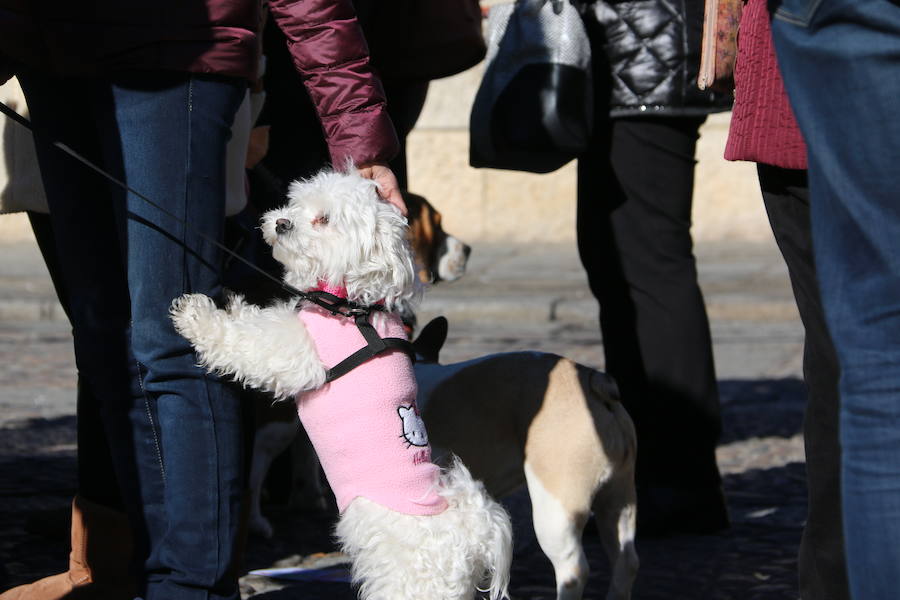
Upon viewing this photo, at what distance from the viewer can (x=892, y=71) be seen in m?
2.05

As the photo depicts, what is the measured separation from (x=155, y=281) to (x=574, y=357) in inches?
182

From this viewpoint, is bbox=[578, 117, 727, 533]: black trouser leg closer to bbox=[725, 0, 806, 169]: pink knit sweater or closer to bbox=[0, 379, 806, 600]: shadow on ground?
bbox=[0, 379, 806, 600]: shadow on ground

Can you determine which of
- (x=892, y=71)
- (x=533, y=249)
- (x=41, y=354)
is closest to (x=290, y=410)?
(x=892, y=71)

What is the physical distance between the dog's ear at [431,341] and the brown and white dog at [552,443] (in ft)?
0.88

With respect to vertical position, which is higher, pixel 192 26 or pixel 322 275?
pixel 192 26

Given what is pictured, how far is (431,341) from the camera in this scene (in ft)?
13.0

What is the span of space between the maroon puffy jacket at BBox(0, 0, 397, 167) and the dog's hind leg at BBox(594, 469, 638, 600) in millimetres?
1219

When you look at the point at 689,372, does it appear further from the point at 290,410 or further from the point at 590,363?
the point at 590,363

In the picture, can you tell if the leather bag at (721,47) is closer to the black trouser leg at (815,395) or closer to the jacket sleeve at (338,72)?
the black trouser leg at (815,395)

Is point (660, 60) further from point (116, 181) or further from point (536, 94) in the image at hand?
point (116, 181)

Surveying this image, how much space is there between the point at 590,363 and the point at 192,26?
15.2 feet

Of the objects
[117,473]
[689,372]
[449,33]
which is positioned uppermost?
[449,33]

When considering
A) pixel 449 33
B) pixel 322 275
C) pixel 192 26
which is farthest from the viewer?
pixel 449 33

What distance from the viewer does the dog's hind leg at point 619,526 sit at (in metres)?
3.45
